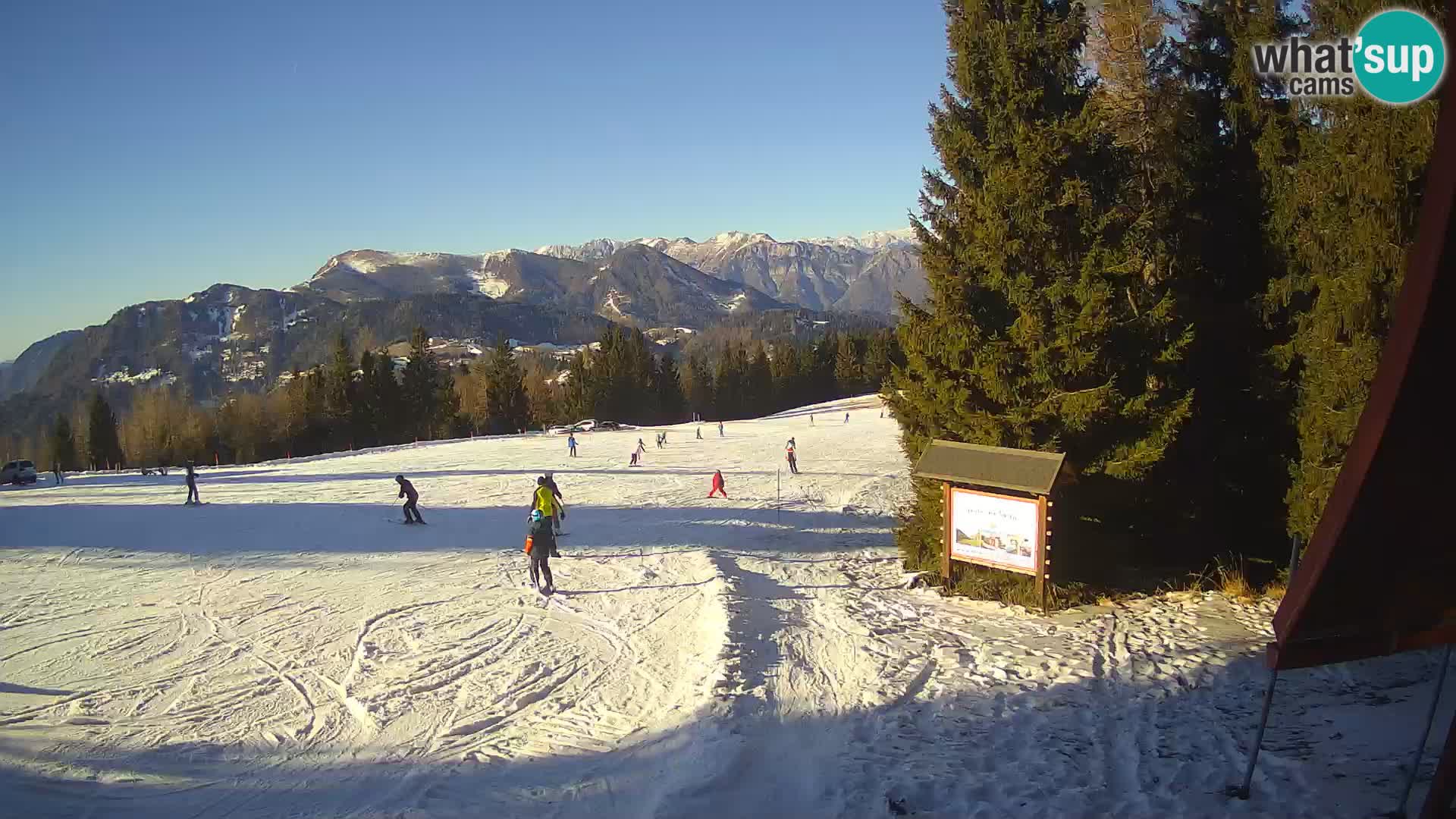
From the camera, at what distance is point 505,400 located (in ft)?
289

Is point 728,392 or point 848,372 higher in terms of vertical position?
point 848,372

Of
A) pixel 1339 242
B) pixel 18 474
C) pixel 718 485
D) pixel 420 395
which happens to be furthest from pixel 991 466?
pixel 420 395

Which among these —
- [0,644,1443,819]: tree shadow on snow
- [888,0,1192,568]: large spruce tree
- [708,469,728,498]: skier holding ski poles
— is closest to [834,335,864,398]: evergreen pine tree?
[708,469,728,498]: skier holding ski poles

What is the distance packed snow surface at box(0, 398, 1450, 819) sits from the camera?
7836 mm

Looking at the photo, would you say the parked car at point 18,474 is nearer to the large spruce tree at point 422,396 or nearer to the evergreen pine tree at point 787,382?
the large spruce tree at point 422,396

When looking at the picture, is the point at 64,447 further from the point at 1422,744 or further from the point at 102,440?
the point at 1422,744

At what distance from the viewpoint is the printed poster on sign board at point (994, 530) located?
1388cm

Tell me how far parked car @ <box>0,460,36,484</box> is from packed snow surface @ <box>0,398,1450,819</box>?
31970 millimetres

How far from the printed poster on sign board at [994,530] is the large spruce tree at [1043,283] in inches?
45.1

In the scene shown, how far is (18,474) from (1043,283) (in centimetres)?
5421

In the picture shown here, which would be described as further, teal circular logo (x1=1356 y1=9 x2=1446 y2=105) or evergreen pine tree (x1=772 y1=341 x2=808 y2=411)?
evergreen pine tree (x1=772 y1=341 x2=808 y2=411)

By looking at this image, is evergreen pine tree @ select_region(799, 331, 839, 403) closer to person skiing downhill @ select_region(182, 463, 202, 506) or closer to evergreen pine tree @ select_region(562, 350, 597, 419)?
evergreen pine tree @ select_region(562, 350, 597, 419)

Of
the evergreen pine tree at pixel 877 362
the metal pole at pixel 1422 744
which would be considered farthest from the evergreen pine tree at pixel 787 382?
the metal pole at pixel 1422 744

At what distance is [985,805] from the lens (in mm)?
7508
